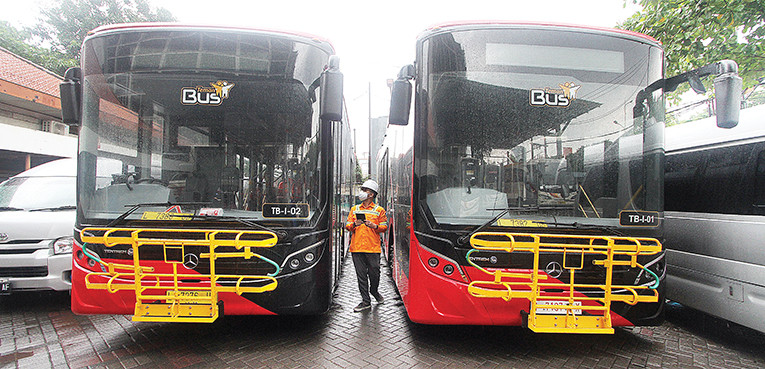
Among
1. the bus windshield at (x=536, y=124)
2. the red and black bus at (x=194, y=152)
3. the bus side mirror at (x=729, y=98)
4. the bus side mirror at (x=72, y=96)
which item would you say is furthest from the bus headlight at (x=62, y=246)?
the bus side mirror at (x=729, y=98)

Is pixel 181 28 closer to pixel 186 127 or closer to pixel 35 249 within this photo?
pixel 186 127

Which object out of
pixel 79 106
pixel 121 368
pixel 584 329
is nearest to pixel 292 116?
pixel 79 106

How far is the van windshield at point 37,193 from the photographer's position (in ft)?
21.6

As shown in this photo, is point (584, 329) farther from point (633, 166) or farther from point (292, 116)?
point (292, 116)

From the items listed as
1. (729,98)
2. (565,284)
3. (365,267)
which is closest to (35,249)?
(365,267)

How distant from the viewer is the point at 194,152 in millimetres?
4219

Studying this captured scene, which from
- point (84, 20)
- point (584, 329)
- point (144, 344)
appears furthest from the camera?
point (84, 20)

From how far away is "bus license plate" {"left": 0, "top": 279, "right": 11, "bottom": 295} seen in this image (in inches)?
215

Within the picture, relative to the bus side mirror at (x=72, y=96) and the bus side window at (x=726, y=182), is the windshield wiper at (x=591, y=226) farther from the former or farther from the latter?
the bus side mirror at (x=72, y=96)

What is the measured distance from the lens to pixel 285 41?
14.0ft

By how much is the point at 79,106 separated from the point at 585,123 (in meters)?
4.88

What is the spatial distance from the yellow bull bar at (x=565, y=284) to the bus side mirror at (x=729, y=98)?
1.23 m

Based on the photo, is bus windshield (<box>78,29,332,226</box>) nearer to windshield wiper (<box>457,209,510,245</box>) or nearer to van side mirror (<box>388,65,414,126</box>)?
van side mirror (<box>388,65,414,126</box>)

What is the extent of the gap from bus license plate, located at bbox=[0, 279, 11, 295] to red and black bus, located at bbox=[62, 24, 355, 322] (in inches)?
85.3
